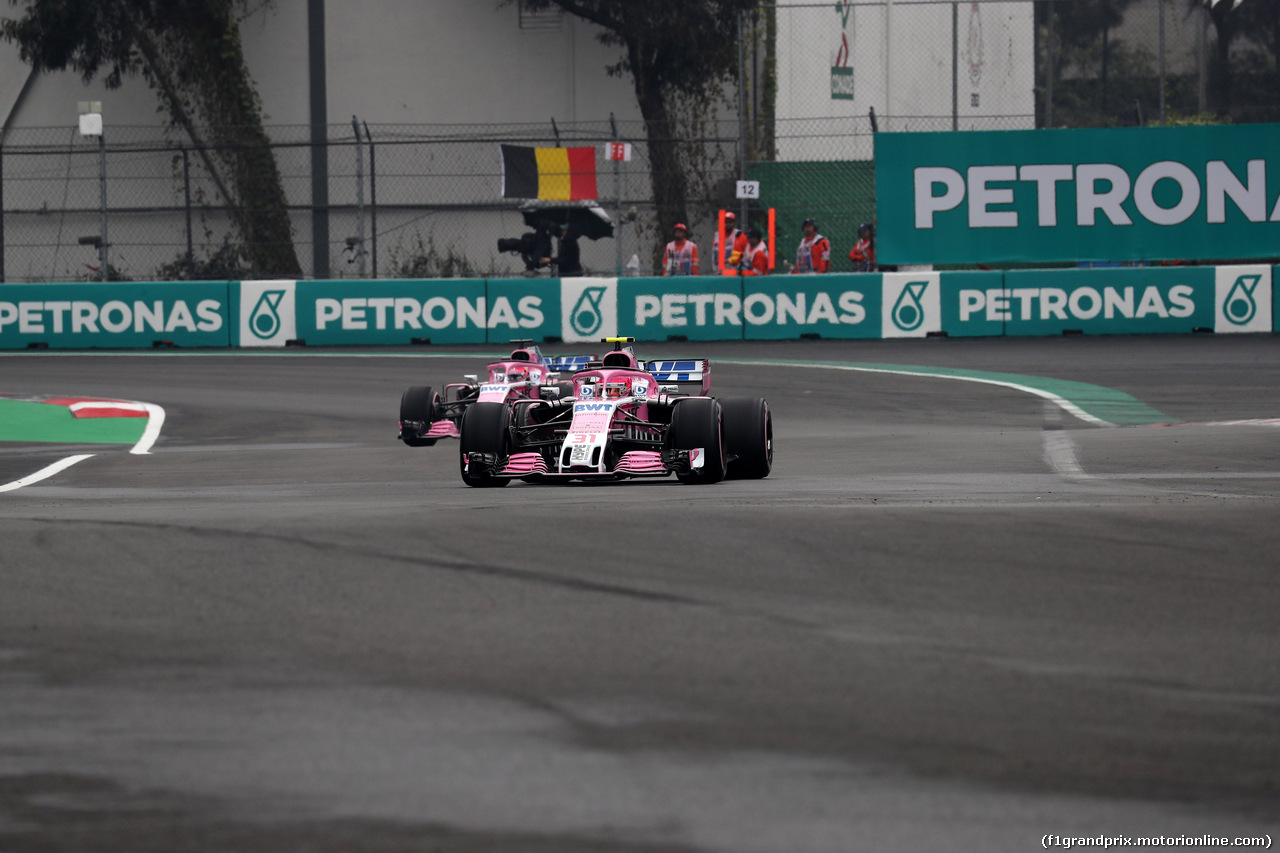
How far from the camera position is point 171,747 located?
3.14 m

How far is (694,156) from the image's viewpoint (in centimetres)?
3011

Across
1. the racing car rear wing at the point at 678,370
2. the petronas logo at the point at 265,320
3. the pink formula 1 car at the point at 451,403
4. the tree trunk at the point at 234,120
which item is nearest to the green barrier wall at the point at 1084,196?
the petronas logo at the point at 265,320

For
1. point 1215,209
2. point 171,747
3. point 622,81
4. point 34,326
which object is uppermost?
point 622,81

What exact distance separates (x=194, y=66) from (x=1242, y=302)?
22.1 metres

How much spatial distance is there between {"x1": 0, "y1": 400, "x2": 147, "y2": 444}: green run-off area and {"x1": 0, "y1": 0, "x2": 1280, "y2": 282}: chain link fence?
45.3 ft

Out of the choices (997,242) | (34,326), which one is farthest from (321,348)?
(997,242)

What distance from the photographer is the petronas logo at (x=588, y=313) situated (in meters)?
21.5

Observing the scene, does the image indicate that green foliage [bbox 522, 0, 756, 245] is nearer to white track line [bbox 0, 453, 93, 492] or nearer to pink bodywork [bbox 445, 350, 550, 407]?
pink bodywork [bbox 445, 350, 550, 407]

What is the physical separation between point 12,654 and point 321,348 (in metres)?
18.6

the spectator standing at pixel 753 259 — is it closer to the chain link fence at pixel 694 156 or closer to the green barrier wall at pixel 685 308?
the green barrier wall at pixel 685 308

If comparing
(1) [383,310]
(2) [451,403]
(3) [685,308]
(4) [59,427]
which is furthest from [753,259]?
(4) [59,427]

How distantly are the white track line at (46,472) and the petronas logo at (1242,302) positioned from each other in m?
16.1

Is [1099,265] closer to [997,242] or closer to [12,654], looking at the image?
[997,242]

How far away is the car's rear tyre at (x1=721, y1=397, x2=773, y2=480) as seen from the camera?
28.2 ft
